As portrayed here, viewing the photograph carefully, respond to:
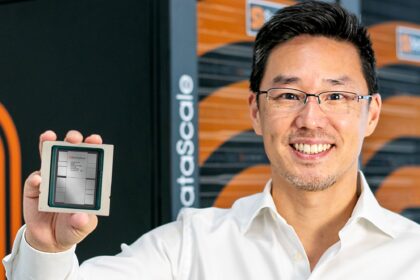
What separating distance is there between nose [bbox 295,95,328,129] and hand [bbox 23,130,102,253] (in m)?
0.56

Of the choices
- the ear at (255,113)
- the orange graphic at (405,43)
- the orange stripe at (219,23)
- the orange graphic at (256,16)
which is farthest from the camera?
the orange graphic at (405,43)

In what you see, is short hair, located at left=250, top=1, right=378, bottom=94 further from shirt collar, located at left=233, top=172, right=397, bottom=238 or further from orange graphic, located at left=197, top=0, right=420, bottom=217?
orange graphic, located at left=197, top=0, right=420, bottom=217

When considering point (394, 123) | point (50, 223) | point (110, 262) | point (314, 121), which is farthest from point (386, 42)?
point (50, 223)

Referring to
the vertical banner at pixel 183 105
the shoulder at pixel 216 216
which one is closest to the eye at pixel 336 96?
the shoulder at pixel 216 216

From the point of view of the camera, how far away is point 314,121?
2104mm

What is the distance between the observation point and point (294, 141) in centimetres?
212

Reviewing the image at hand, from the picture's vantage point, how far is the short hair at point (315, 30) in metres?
2.24

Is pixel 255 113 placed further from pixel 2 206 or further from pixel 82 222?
pixel 2 206

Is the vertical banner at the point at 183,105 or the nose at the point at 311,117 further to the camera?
the vertical banner at the point at 183,105

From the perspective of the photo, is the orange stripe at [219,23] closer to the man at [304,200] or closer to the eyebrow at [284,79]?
the man at [304,200]

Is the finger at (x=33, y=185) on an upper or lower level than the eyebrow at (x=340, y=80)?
lower

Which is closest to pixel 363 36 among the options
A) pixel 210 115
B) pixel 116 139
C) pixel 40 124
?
pixel 210 115

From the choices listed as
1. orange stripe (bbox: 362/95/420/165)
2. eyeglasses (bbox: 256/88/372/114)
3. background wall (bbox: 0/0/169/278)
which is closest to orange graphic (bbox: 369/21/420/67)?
orange stripe (bbox: 362/95/420/165)

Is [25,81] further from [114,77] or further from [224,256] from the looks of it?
[224,256]
